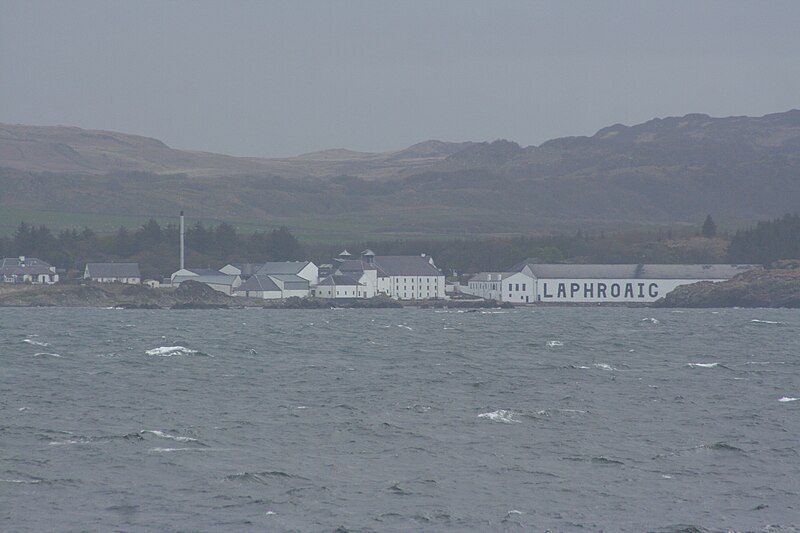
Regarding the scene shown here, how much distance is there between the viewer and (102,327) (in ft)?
199

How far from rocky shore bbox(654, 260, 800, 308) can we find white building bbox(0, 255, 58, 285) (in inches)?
1986

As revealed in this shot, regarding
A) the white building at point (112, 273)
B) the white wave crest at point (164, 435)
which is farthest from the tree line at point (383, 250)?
the white wave crest at point (164, 435)

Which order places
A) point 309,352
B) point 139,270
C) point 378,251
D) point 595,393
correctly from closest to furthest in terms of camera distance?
point 595,393, point 309,352, point 139,270, point 378,251

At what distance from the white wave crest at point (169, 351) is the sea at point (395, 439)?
0.13 m

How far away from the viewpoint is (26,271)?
4286 inches

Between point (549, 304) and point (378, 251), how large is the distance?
40.0 metres

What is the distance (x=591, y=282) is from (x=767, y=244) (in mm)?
24392

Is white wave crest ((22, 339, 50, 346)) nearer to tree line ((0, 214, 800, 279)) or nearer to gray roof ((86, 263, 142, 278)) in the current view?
gray roof ((86, 263, 142, 278))

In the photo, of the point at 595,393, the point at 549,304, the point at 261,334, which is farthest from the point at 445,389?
the point at 549,304

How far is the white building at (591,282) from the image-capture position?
10481 cm

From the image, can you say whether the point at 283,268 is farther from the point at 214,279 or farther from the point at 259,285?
the point at 259,285

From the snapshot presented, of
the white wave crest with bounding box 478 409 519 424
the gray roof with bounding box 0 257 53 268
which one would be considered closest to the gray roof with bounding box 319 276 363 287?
the gray roof with bounding box 0 257 53 268

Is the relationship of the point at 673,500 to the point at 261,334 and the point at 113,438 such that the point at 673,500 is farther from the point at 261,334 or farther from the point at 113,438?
the point at 261,334

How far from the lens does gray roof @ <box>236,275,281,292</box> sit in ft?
337
